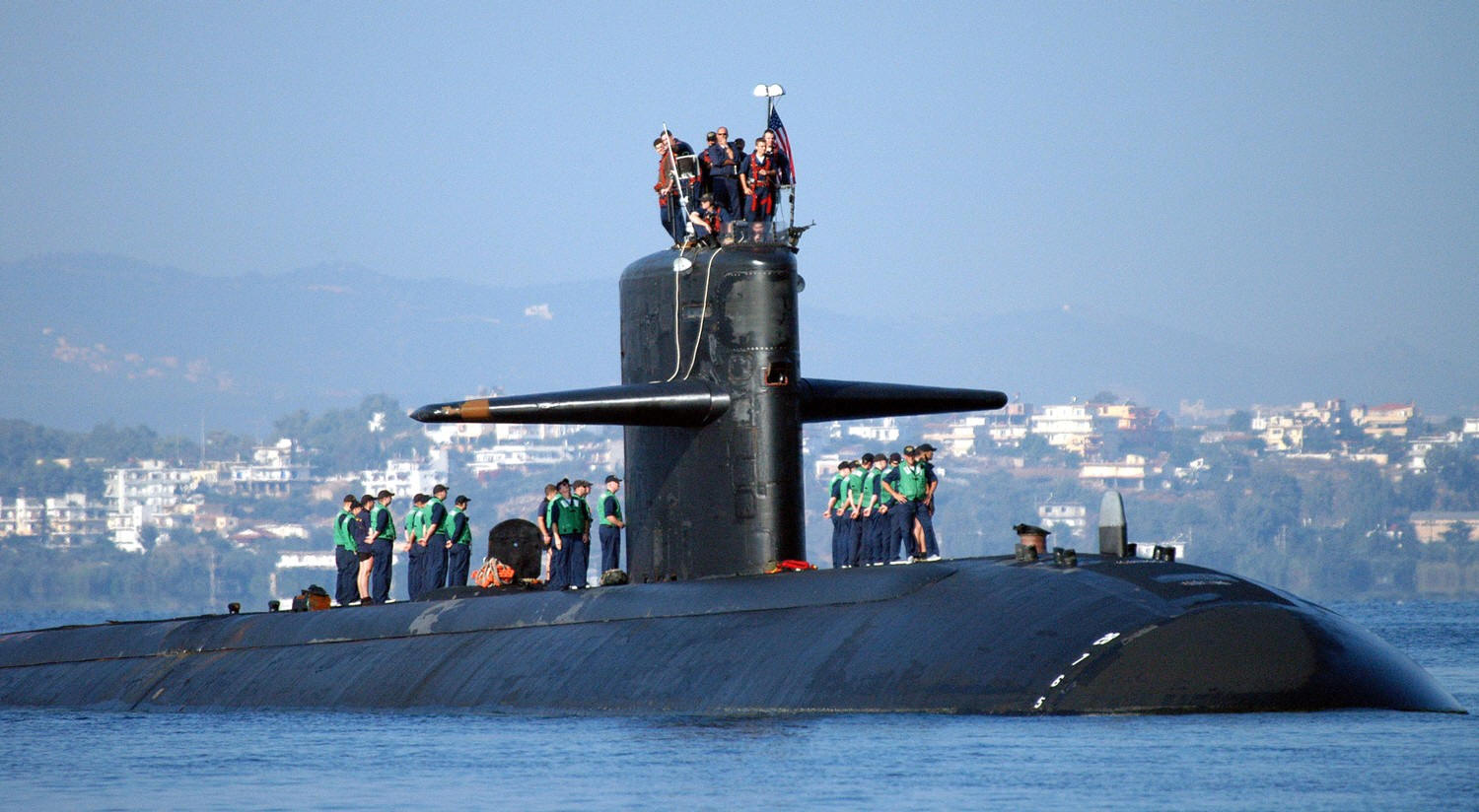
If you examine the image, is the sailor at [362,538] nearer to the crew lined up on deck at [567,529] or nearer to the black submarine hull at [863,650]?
the crew lined up on deck at [567,529]

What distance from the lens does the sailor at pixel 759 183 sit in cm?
1822

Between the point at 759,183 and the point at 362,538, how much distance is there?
9818 millimetres

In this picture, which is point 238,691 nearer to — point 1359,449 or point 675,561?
point 675,561

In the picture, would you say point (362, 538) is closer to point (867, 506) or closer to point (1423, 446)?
point (867, 506)

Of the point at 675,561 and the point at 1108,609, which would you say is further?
the point at 675,561

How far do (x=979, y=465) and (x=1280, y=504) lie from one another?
98.3 ft

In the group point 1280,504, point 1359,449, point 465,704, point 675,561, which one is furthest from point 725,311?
point 1359,449

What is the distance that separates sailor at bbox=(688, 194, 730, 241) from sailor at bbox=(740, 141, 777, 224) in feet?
0.94

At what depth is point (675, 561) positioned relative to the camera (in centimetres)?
1738

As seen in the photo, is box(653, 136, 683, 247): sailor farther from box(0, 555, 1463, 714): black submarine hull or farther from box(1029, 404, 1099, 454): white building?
box(1029, 404, 1099, 454): white building

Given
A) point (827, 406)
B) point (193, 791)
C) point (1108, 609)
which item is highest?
point (827, 406)

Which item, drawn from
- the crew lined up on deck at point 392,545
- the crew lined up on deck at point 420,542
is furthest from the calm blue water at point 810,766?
the crew lined up on deck at point 392,545

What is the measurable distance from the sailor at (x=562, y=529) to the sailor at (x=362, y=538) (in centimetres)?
334

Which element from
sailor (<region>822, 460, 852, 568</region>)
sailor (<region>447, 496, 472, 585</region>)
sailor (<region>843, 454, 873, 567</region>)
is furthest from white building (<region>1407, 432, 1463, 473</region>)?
sailor (<region>447, 496, 472, 585</region>)
